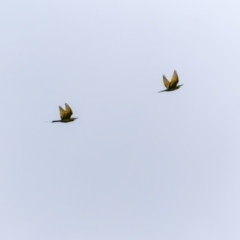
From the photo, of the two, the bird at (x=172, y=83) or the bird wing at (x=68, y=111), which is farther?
the bird at (x=172, y=83)

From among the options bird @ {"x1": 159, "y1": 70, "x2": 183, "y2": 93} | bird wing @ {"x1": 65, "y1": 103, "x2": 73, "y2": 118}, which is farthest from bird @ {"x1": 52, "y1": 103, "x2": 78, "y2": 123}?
bird @ {"x1": 159, "y1": 70, "x2": 183, "y2": 93}

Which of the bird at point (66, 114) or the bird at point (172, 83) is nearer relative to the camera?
the bird at point (66, 114)

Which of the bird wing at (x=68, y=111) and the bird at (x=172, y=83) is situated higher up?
the bird at (x=172, y=83)

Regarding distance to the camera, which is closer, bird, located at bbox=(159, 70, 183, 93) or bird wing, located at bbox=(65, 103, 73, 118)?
bird wing, located at bbox=(65, 103, 73, 118)

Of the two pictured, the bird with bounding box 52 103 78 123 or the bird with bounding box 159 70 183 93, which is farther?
the bird with bounding box 159 70 183 93

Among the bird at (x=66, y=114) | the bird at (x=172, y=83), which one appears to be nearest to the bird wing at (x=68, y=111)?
the bird at (x=66, y=114)

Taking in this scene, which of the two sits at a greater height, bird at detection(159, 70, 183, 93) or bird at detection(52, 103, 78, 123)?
bird at detection(159, 70, 183, 93)

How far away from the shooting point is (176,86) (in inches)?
2697

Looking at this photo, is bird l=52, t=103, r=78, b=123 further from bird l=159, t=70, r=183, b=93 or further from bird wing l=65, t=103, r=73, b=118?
bird l=159, t=70, r=183, b=93

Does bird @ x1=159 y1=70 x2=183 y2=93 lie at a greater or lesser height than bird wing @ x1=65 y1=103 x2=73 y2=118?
greater

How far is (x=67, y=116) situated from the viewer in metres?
67.3

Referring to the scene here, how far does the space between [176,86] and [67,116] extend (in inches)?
364

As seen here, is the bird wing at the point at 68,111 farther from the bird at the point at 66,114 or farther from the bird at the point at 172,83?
the bird at the point at 172,83

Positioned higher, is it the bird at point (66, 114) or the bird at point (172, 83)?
the bird at point (172, 83)
